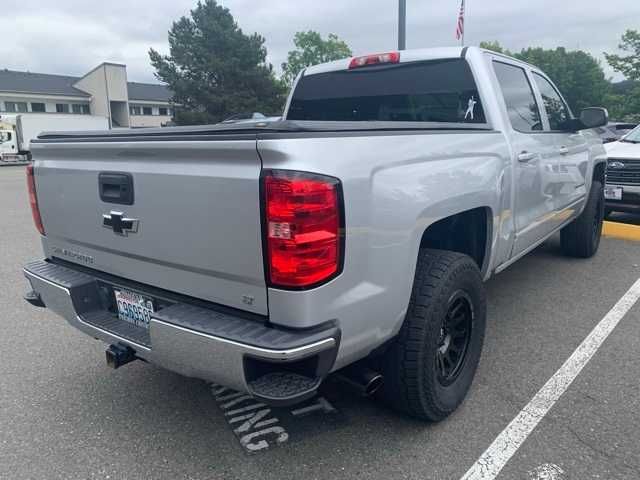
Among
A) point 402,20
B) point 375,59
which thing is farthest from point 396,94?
point 402,20

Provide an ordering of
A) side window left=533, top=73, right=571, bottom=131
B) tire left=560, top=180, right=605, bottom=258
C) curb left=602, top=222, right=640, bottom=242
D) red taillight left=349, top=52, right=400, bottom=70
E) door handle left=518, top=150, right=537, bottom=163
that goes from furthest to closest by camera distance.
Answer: curb left=602, top=222, right=640, bottom=242 → tire left=560, top=180, right=605, bottom=258 → side window left=533, top=73, right=571, bottom=131 → red taillight left=349, top=52, right=400, bottom=70 → door handle left=518, top=150, right=537, bottom=163

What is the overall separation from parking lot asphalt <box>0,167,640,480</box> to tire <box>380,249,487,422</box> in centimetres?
16

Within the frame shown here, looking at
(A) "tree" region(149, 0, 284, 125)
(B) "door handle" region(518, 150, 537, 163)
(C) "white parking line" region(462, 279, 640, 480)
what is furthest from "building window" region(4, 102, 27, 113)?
(C) "white parking line" region(462, 279, 640, 480)

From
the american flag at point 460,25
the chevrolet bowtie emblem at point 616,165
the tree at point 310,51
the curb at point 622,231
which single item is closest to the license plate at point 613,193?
the chevrolet bowtie emblem at point 616,165

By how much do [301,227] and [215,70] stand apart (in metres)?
32.6

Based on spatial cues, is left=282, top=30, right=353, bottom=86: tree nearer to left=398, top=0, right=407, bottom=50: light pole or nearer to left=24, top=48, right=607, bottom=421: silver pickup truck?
left=398, top=0, right=407, bottom=50: light pole

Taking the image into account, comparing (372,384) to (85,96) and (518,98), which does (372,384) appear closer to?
(518,98)

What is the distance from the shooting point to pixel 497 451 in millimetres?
2418

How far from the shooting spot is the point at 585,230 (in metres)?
5.46

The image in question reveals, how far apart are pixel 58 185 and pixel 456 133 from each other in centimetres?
213

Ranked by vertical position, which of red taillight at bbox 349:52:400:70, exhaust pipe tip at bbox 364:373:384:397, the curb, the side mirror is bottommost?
the curb

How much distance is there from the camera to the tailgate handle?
230cm

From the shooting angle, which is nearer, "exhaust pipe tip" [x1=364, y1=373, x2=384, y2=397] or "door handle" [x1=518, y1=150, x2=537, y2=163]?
"exhaust pipe tip" [x1=364, y1=373, x2=384, y2=397]

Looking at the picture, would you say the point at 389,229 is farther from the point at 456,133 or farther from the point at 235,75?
the point at 235,75
